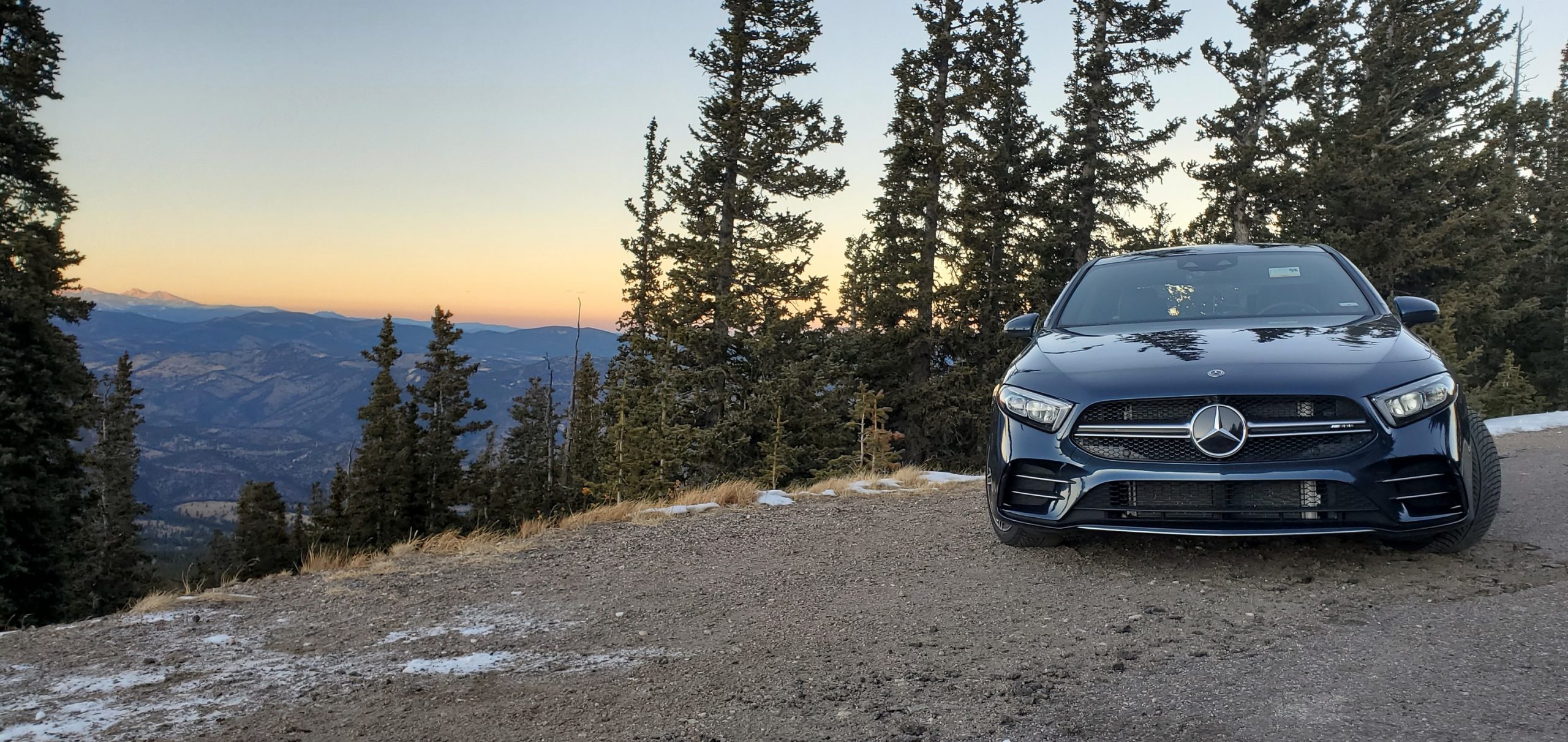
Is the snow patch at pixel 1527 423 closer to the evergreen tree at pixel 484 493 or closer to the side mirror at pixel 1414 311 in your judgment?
Result: the side mirror at pixel 1414 311

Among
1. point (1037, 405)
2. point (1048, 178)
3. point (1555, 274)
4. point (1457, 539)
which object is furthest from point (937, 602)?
point (1555, 274)

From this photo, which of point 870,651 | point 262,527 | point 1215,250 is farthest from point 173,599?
point 262,527

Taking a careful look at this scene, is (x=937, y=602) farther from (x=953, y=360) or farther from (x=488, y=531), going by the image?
(x=953, y=360)

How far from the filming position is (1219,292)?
205 inches

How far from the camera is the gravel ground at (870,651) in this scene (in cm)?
243

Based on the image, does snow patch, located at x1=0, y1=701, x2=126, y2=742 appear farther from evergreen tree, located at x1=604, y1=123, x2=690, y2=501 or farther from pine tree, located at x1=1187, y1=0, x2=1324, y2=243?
pine tree, located at x1=1187, y1=0, x2=1324, y2=243

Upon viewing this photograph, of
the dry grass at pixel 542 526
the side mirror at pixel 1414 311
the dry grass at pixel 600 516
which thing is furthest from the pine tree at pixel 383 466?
the side mirror at pixel 1414 311

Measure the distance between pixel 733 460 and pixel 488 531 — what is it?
17.8 meters

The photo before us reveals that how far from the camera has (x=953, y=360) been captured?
95.3 feet

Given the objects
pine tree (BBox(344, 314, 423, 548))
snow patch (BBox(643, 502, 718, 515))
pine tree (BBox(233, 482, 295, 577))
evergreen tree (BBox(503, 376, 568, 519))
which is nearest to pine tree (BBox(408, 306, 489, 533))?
pine tree (BBox(344, 314, 423, 548))

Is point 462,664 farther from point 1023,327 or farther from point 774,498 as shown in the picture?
point 774,498

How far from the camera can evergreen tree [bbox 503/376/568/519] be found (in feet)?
144

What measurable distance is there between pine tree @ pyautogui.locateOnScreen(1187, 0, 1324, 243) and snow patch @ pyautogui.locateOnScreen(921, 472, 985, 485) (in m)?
22.2

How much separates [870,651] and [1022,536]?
1653 mm
